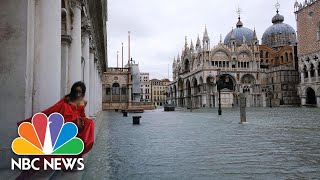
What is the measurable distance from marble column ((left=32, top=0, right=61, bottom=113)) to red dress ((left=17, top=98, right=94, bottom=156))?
112 cm

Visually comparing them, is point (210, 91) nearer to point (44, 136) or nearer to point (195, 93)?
point (195, 93)

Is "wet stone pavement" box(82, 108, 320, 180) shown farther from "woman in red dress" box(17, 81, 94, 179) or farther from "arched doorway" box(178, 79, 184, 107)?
"arched doorway" box(178, 79, 184, 107)

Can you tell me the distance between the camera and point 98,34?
19797 millimetres

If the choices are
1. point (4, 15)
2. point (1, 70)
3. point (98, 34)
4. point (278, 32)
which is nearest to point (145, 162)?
point (1, 70)

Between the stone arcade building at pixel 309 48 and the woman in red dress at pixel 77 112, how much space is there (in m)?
53.7

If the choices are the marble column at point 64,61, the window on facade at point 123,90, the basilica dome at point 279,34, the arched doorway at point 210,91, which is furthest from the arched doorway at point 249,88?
the marble column at point 64,61

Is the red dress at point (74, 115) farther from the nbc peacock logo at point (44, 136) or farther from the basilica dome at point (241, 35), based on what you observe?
the basilica dome at point (241, 35)

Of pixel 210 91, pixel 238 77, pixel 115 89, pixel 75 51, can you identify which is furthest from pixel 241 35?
pixel 75 51

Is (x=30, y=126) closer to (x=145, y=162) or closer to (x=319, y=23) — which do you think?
(x=145, y=162)

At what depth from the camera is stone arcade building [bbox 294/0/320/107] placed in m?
51.2

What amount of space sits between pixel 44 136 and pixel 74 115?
1.72 feet

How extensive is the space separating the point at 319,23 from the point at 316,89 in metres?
11.4

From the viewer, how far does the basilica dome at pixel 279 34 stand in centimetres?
8200

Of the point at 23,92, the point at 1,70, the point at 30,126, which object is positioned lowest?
the point at 30,126
